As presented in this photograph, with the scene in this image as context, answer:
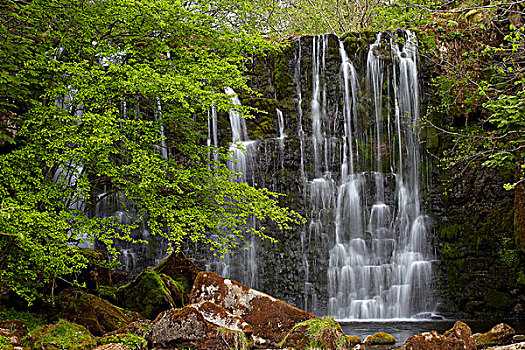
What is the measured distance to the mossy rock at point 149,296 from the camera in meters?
10.4

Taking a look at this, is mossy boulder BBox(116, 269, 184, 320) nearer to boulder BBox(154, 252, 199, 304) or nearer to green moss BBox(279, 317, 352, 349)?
boulder BBox(154, 252, 199, 304)

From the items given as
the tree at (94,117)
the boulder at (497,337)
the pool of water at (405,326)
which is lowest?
the pool of water at (405,326)

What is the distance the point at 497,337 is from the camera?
888cm

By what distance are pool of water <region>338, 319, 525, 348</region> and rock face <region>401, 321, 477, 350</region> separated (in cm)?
366

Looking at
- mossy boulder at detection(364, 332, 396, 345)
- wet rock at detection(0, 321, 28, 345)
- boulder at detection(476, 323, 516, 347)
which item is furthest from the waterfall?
wet rock at detection(0, 321, 28, 345)

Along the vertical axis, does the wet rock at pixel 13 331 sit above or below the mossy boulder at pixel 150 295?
above

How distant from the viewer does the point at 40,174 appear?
27.1 ft

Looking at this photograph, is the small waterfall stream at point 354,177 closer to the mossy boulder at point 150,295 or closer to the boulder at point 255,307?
the mossy boulder at point 150,295

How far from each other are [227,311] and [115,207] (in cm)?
1058

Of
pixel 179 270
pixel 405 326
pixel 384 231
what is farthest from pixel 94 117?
pixel 384 231

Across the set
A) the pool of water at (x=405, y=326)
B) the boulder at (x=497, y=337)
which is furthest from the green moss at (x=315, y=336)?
the pool of water at (x=405, y=326)

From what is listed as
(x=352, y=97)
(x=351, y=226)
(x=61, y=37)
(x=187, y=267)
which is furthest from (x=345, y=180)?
(x=61, y=37)

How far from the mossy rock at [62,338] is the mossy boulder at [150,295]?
8.74ft

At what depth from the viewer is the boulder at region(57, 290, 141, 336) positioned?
8914 millimetres
